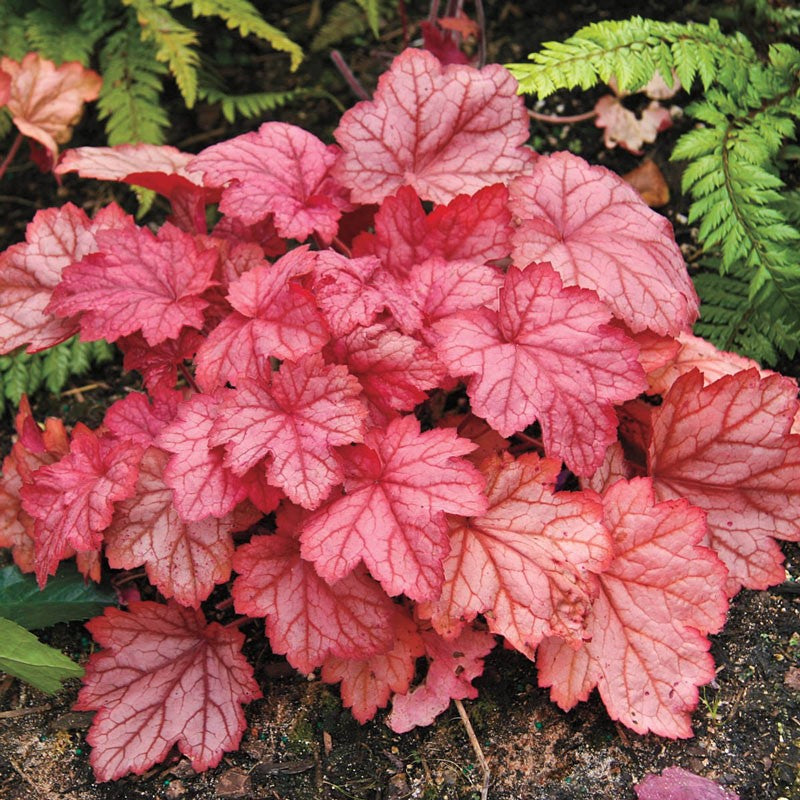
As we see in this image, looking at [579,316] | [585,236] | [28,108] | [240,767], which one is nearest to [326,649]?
[240,767]

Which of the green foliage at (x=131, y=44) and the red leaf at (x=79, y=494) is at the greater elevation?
the green foliage at (x=131, y=44)

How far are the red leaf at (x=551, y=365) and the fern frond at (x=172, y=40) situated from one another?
1.33 m

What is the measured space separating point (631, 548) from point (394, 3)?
227cm

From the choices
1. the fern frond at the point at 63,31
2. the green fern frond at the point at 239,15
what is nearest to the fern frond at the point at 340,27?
the green fern frond at the point at 239,15

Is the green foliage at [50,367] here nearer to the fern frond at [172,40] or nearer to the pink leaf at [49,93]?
the pink leaf at [49,93]

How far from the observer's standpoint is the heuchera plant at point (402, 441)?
1547mm

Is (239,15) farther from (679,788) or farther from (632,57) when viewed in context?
(679,788)

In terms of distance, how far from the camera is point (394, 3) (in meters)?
3.04

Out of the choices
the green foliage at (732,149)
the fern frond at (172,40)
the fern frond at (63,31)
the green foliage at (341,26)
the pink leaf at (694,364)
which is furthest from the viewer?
the green foliage at (341,26)

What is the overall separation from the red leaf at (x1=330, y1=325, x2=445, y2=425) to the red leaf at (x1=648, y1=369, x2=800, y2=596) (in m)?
0.52

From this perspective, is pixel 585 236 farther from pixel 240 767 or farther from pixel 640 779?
pixel 240 767

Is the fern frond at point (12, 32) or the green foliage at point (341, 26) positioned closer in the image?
the fern frond at point (12, 32)

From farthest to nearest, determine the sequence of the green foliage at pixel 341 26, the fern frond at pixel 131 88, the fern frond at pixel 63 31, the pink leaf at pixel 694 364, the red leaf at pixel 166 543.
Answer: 1. the green foliage at pixel 341 26
2. the fern frond at pixel 63 31
3. the fern frond at pixel 131 88
4. the pink leaf at pixel 694 364
5. the red leaf at pixel 166 543

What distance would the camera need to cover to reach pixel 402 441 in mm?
1570
